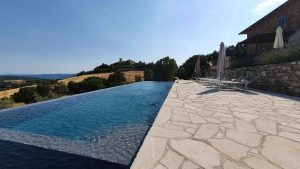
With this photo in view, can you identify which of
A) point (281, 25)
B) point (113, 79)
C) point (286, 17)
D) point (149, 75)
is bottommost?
point (113, 79)

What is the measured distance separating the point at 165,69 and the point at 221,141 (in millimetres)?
27190

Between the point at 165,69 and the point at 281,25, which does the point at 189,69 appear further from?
the point at 281,25

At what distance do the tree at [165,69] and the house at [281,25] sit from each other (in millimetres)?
11172

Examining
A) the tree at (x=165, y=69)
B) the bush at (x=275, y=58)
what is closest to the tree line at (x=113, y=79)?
the tree at (x=165, y=69)

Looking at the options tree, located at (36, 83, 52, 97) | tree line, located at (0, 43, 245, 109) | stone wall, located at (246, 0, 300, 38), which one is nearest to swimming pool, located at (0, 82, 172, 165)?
tree line, located at (0, 43, 245, 109)

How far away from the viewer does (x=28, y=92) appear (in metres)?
15.2

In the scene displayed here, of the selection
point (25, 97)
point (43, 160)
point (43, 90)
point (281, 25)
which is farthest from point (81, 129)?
point (281, 25)

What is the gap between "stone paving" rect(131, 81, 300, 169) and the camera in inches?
101

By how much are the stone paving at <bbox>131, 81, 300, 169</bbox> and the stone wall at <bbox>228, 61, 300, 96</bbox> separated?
4744 millimetres

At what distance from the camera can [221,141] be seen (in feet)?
10.7

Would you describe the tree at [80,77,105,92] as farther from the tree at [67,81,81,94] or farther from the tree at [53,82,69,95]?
the tree at [53,82,69,95]

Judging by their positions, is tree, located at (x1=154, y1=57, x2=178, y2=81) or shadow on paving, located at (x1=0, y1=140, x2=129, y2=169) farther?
tree, located at (x1=154, y1=57, x2=178, y2=81)

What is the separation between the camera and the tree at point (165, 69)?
30172mm

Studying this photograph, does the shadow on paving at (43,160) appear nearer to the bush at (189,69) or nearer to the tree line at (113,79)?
the tree line at (113,79)
